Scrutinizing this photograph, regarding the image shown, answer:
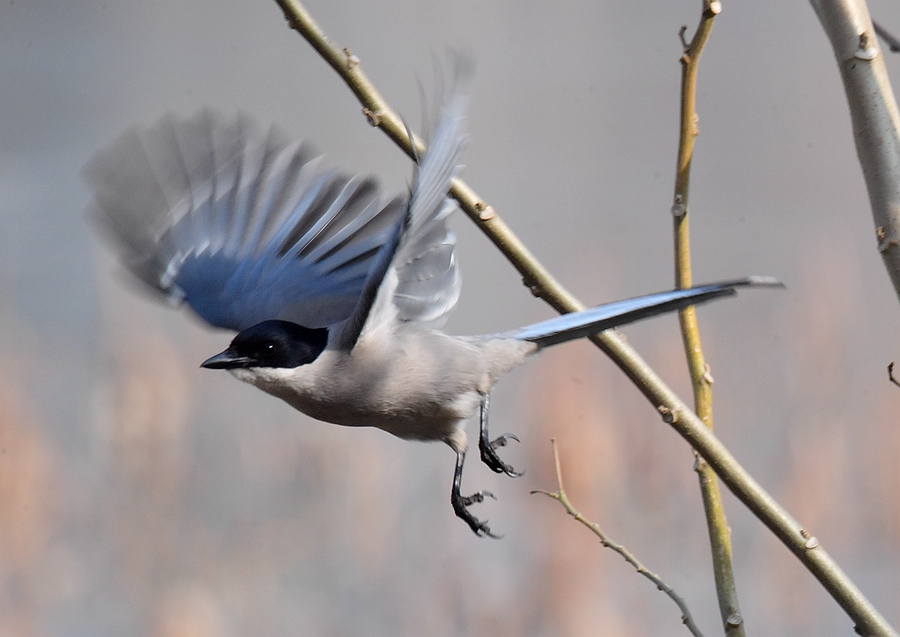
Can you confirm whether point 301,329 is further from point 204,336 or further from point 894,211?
point 204,336

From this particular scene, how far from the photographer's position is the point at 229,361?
85cm

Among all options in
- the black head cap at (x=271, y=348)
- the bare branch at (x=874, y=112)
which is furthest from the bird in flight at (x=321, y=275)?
the bare branch at (x=874, y=112)

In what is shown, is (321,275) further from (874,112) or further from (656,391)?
(874,112)

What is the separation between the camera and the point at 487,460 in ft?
3.15

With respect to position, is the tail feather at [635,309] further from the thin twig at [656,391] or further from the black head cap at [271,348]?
the black head cap at [271,348]

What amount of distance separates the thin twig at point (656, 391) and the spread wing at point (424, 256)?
6 centimetres

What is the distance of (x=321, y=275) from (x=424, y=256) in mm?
179

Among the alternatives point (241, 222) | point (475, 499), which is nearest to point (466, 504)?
point (475, 499)

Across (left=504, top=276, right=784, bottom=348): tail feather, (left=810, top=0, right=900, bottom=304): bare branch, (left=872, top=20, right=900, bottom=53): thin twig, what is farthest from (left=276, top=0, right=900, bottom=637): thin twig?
(left=872, top=20, right=900, bottom=53): thin twig

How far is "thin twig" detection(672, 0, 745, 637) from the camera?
774mm

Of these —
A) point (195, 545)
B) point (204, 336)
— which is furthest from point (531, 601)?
point (204, 336)

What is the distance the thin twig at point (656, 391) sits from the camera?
27.1 inches

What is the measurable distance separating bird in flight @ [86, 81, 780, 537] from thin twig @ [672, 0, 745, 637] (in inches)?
1.7

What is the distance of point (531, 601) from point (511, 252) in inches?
57.7
